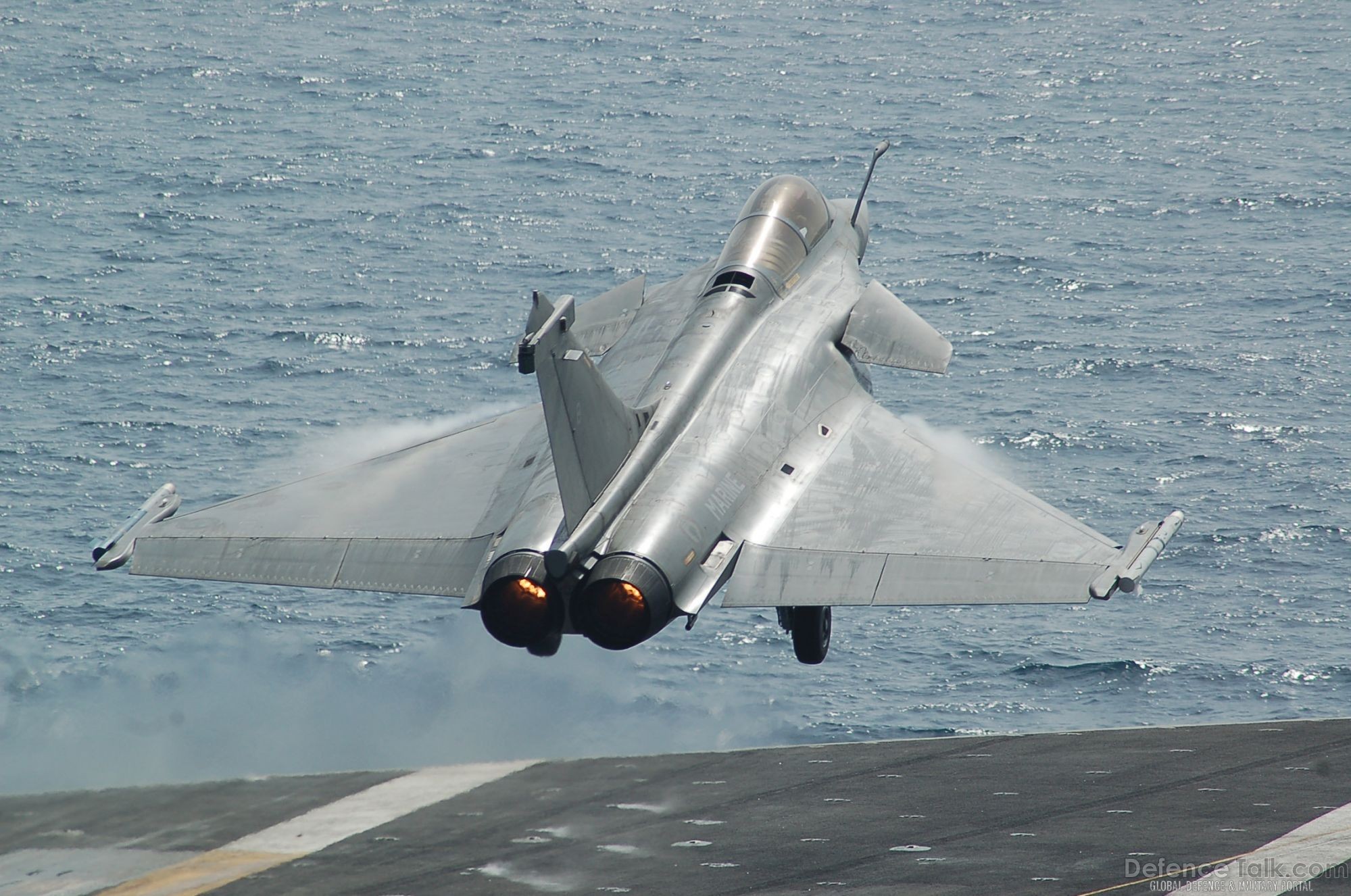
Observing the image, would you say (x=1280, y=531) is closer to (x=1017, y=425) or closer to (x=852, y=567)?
(x=1017, y=425)

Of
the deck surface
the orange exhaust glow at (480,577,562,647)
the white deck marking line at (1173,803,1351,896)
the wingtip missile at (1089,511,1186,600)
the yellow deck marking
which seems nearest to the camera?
the white deck marking line at (1173,803,1351,896)

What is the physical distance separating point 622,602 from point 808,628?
8.95 m

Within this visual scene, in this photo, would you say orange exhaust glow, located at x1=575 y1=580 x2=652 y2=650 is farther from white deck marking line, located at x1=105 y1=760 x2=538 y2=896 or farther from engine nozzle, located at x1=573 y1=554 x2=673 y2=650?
white deck marking line, located at x1=105 y1=760 x2=538 y2=896

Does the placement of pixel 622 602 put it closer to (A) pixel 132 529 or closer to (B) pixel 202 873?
(A) pixel 132 529

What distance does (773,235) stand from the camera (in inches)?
1537

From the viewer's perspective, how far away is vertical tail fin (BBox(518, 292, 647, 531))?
27172 mm

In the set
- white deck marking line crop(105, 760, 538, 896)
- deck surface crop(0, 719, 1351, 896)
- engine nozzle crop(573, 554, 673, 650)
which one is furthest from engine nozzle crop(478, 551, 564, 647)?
white deck marking line crop(105, 760, 538, 896)

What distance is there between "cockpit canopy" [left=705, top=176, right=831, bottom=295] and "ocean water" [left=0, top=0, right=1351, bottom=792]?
14.3 m

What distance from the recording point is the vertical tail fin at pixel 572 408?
27.2 metres

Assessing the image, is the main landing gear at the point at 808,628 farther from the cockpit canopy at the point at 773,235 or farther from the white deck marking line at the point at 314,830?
the white deck marking line at the point at 314,830

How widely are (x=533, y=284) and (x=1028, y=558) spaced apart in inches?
2421

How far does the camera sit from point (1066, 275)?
301 feet

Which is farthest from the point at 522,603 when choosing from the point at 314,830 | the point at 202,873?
the point at 314,830

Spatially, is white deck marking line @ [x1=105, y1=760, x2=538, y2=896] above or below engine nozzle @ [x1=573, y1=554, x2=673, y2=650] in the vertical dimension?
below
